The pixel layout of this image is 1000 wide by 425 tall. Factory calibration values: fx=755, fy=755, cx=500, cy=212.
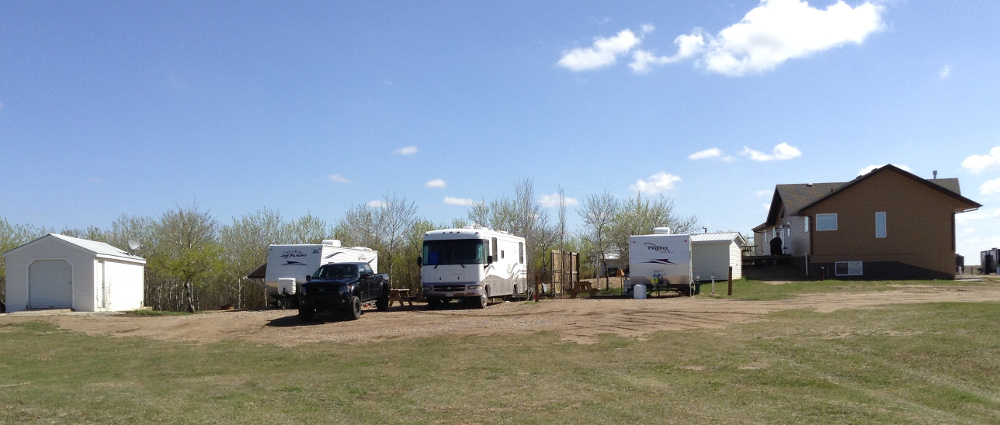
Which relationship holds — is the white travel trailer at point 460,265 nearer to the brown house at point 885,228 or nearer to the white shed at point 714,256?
the white shed at point 714,256

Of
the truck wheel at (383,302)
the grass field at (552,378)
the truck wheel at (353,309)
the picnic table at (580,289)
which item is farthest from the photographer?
the picnic table at (580,289)

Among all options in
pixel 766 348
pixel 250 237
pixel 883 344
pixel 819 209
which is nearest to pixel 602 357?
pixel 766 348

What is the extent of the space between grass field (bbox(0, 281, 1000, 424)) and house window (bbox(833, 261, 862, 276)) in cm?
2251

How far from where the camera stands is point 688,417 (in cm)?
831

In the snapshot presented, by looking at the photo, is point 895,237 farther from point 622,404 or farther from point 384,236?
point 622,404

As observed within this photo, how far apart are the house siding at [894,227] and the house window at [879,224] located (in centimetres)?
18

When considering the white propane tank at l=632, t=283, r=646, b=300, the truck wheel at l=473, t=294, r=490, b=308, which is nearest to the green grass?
the white propane tank at l=632, t=283, r=646, b=300

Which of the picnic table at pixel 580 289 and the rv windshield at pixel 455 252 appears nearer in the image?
the rv windshield at pixel 455 252

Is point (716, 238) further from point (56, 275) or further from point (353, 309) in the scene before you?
point (56, 275)

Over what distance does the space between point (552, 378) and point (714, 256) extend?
2874 cm

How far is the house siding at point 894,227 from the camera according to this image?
124ft

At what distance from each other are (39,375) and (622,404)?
10.3 m

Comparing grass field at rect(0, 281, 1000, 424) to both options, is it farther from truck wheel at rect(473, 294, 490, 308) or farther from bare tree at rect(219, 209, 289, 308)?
bare tree at rect(219, 209, 289, 308)

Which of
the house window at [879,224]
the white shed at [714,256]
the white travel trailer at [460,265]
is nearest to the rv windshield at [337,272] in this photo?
the white travel trailer at [460,265]
